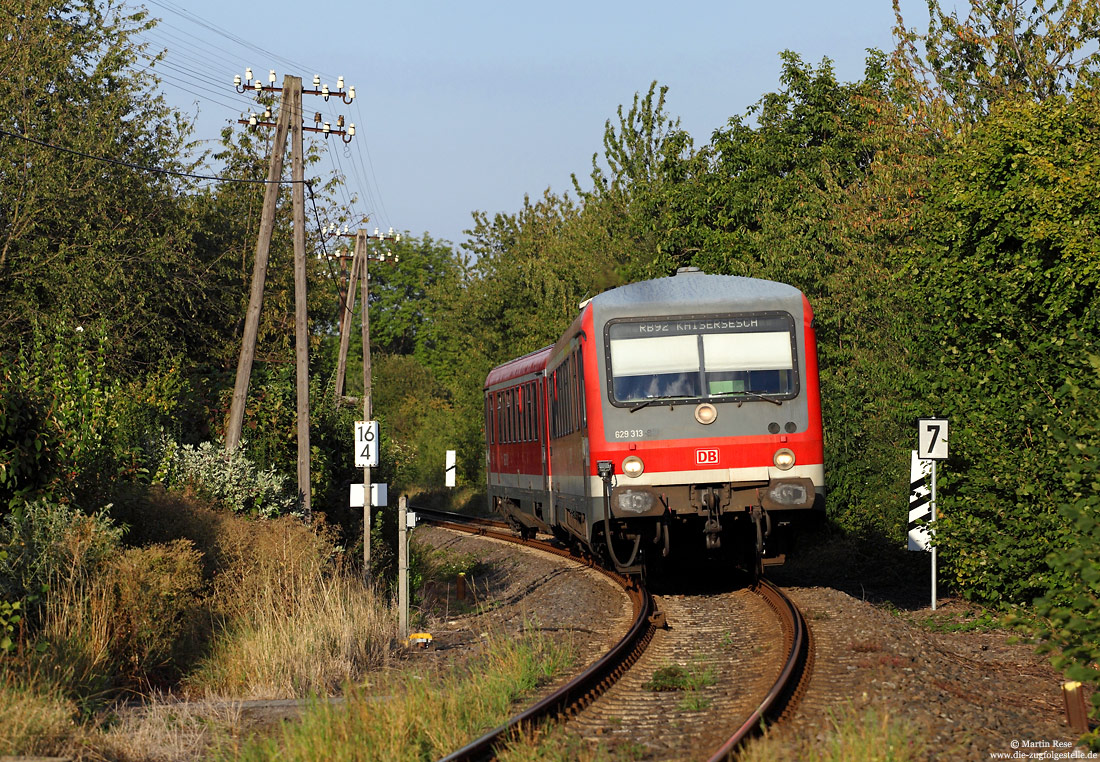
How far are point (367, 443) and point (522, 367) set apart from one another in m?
6.86

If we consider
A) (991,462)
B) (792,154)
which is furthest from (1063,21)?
(991,462)

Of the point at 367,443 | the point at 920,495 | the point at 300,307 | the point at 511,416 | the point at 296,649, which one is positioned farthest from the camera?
the point at 511,416

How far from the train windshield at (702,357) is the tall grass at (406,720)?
4.79 metres

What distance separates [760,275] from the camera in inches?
1036

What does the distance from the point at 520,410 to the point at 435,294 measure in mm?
36194

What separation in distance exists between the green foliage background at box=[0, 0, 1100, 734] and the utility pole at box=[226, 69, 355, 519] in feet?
4.28

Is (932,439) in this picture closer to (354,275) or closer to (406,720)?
(406,720)

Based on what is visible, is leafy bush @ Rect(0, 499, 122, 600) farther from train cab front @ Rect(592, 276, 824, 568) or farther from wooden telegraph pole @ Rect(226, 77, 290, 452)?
wooden telegraph pole @ Rect(226, 77, 290, 452)

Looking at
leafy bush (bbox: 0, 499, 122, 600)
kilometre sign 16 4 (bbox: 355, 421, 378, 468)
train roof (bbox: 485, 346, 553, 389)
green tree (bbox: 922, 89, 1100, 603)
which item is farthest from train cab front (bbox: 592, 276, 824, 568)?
leafy bush (bbox: 0, 499, 122, 600)

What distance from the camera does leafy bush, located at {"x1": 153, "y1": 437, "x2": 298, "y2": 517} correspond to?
59.8 feet

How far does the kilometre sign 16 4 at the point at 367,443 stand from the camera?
15.6 metres

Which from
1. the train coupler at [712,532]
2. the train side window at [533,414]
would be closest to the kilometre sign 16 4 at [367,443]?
the train coupler at [712,532]

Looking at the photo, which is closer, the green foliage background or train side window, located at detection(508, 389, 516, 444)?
the green foliage background

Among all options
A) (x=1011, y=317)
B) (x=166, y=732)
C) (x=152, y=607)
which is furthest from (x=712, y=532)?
(x=166, y=732)
